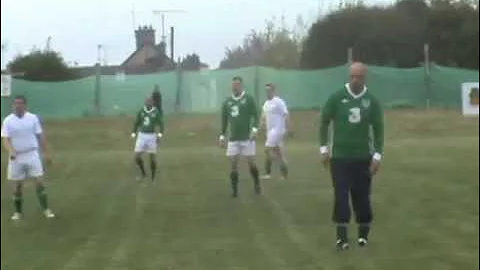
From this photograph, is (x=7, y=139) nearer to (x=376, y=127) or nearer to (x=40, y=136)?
(x=40, y=136)

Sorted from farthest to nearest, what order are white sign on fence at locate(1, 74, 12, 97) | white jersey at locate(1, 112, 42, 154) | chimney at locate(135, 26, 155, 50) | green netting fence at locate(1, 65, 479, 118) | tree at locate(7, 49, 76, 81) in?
white sign on fence at locate(1, 74, 12, 97)
tree at locate(7, 49, 76, 81)
green netting fence at locate(1, 65, 479, 118)
white jersey at locate(1, 112, 42, 154)
chimney at locate(135, 26, 155, 50)

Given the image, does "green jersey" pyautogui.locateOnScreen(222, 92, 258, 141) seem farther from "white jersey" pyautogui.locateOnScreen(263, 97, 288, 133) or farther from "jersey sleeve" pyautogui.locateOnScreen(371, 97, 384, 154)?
"jersey sleeve" pyautogui.locateOnScreen(371, 97, 384, 154)

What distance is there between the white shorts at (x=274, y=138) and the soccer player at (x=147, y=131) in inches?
93.5

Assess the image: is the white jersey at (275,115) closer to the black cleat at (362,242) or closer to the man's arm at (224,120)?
the man's arm at (224,120)

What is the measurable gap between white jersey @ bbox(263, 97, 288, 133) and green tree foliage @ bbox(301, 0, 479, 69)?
983mm

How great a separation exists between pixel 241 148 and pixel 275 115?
3.77m

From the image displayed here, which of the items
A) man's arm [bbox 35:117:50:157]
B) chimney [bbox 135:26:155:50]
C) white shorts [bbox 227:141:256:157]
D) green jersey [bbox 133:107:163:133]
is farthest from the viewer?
green jersey [bbox 133:107:163:133]

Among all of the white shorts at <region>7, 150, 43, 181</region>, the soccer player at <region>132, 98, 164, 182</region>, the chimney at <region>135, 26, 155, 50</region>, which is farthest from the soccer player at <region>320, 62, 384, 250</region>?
the soccer player at <region>132, 98, 164, 182</region>

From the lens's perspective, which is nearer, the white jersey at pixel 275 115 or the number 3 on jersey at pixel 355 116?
the number 3 on jersey at pixel 355 116

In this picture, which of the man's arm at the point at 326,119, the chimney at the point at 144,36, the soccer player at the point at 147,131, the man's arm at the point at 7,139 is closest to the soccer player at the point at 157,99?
the soccer player at the point at 147,131

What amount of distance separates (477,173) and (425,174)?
1023 mm

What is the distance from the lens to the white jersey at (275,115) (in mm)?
23141

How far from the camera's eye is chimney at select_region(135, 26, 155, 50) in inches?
365

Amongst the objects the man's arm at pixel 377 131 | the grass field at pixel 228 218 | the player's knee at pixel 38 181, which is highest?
the man's arm at pixel 377 131
